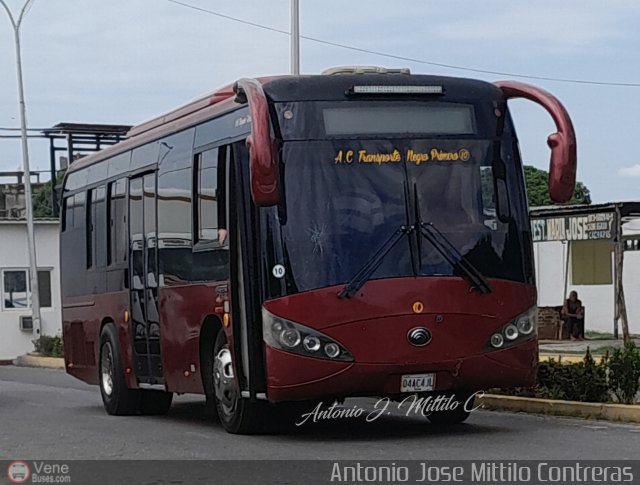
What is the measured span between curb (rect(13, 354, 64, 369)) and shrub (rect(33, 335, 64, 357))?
382 mm

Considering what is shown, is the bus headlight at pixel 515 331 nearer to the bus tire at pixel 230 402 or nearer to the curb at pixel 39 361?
the bus tire at pixel 230 402

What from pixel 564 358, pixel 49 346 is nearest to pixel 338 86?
pixel 564 358

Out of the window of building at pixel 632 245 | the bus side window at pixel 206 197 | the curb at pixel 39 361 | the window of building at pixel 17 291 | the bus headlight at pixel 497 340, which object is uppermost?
the bus side window at pixel 206 197

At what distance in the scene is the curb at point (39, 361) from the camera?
1357 inches

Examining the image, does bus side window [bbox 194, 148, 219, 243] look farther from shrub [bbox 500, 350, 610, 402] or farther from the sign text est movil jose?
the sign text est movil jose

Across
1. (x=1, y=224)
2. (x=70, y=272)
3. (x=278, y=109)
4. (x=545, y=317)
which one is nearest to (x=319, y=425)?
(x=278, y=109)

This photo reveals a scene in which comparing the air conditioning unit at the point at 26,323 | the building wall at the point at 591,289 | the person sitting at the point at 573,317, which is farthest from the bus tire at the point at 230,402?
the air conditioning unit at the point at 26,323

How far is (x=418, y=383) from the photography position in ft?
40.0

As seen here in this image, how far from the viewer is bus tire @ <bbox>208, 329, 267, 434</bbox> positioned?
13.0m

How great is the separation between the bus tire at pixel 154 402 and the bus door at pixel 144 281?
0.90 m

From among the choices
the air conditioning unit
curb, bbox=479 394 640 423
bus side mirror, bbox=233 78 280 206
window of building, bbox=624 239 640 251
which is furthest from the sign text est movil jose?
bus side mirror, bbox=233 78 280 206
